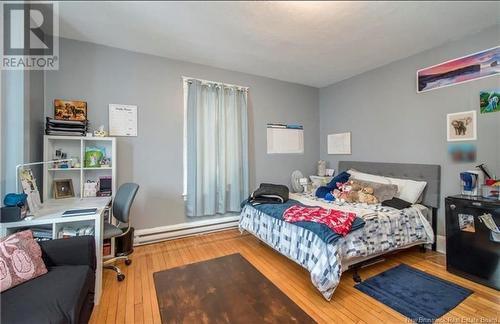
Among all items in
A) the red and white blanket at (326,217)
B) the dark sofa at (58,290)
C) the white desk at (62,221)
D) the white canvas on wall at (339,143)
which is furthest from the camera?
the white canvas on wall at (339,143)

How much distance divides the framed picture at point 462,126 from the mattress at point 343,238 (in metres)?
0.90

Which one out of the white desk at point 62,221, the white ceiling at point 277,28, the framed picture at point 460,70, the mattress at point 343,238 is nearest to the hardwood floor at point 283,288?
the mattress at point 343,238

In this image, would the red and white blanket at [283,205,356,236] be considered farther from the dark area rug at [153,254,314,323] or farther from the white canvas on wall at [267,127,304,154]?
the white canvas on wall at [267,127,304,154]

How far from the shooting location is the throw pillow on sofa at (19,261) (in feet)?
4.09

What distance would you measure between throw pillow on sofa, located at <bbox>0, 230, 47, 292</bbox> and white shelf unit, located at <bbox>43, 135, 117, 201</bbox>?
1146 mm

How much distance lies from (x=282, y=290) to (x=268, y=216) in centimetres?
78

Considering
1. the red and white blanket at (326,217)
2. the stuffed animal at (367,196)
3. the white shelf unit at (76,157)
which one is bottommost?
the red and white blanket at (326,217)

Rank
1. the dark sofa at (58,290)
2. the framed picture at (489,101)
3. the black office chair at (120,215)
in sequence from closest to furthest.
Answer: the dark sofa at (58,290) < the black office chair at (120,215) < the framed picture at (489,101)

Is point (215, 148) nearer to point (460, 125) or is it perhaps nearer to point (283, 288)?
point (283, 288)

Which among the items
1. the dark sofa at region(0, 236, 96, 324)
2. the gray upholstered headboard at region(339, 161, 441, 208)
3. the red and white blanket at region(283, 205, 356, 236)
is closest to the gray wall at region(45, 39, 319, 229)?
the dark sofa at region(0, 236, 96, 324)

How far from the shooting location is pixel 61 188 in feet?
8.04

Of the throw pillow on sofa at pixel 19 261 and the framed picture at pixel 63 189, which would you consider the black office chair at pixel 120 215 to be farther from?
the throw pillow on sofa at pixel 19 261

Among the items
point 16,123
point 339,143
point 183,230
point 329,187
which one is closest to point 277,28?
point 329,187

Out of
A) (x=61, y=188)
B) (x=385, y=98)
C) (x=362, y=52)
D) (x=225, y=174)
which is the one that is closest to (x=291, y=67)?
(x=362, y=52)
